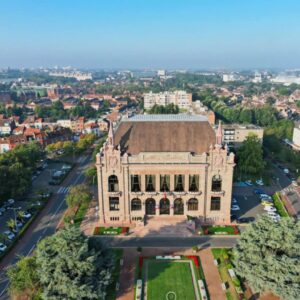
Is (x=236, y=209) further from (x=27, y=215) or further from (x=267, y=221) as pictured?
(x=27, y=215)

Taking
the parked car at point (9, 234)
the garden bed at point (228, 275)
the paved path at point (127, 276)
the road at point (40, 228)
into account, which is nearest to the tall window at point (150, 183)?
the paved path at point (127, 276)

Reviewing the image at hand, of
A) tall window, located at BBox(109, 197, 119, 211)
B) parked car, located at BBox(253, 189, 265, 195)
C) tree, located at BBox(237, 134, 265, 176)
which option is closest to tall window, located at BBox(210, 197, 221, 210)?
tall window, located at BBox(109, 197, 119, 211)

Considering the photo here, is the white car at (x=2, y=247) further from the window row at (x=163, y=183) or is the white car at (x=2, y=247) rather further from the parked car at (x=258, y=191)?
the parked car at (x=258, y=191)

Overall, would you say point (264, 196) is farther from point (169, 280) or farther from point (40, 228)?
point (40, 228)

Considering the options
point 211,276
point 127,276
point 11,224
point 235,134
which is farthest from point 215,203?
point 235,134

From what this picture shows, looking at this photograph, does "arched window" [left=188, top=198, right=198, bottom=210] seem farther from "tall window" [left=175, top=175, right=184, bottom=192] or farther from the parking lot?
the parking lot
